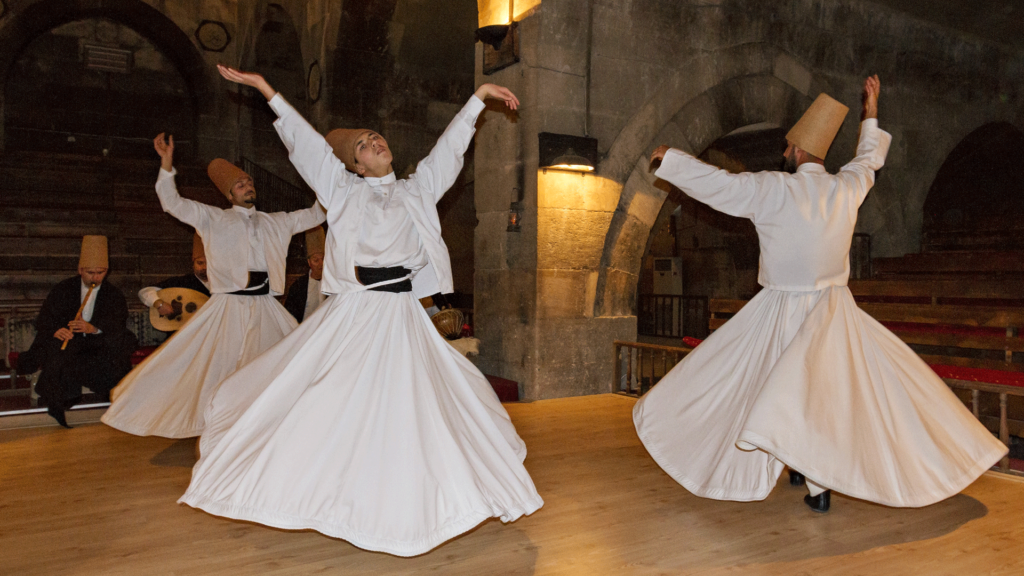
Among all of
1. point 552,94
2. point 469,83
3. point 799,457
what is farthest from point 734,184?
point 469,83

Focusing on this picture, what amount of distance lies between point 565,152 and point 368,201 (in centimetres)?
336

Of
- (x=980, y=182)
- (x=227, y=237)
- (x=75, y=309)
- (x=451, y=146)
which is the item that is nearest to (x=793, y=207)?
(x=451, y=146)

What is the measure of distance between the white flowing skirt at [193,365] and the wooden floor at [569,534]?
11.2 inches

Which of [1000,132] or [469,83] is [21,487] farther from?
[1000,132]

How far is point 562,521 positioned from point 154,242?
27.6ft

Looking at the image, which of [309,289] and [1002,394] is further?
[309,289]

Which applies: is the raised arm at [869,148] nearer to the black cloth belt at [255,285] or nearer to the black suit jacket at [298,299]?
the black cloth belt at [255,285]

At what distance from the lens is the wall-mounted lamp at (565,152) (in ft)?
20.1

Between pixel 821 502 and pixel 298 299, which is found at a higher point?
pixel 298 299

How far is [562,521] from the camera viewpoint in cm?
318

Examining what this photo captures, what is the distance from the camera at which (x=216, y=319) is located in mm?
4547

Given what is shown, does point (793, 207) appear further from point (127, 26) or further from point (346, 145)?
point (127, 26)

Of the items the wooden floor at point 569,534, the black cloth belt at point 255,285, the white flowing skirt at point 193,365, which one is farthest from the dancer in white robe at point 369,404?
the black cloth belt at point 255,285

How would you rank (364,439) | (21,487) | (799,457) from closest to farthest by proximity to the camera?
(364,439), (799,457), (21,487)
